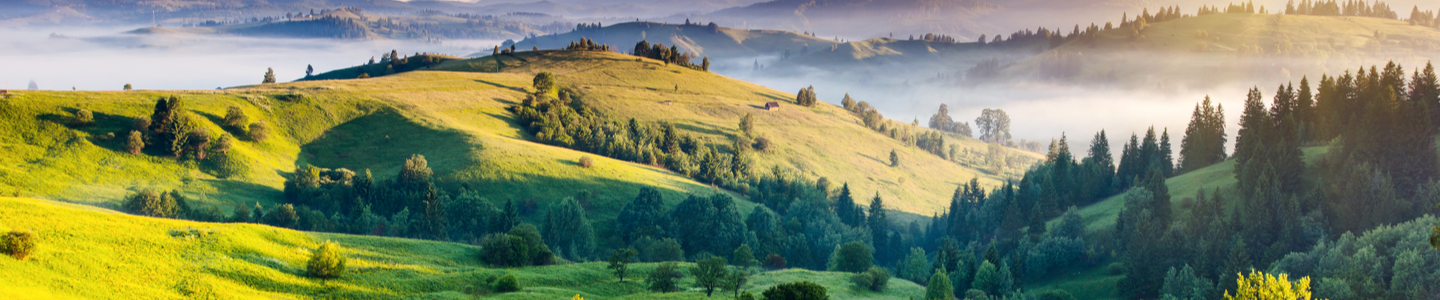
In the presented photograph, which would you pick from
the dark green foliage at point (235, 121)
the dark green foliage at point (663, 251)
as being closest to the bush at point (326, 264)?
the dark green foliage at point (663, 251)

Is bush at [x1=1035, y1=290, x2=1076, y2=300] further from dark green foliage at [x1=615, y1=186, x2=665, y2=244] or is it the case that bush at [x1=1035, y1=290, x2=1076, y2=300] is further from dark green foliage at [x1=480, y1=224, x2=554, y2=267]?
dark green foliage at [x1=480, y1=224, x2=554, y2=267]

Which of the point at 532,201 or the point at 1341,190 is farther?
the point at 532,201

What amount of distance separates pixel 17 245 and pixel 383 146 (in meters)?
87.9

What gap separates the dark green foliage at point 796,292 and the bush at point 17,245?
129 ft

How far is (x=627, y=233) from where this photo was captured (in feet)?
317

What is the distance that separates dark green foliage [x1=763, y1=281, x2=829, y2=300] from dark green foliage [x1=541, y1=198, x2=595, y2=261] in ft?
148

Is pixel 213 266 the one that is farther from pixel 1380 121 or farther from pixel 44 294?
pixel 1380 121

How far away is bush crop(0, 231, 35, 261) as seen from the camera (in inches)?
1345

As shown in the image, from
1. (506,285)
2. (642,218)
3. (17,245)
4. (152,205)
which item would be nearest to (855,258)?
(642,218)

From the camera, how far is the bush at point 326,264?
1817 inches

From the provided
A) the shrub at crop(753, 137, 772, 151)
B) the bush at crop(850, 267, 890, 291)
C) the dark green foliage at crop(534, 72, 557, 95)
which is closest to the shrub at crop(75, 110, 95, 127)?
the dark green foliage at crop(534, 72, 557, 95)

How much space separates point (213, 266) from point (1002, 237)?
116056 mm

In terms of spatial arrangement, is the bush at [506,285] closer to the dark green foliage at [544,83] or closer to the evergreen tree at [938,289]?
the evergreen tree at [938,289]

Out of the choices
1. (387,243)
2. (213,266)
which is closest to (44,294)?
(213,266)
